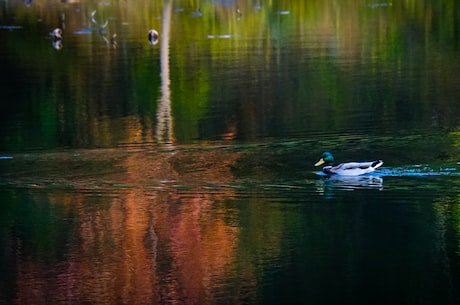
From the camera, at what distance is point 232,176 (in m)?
17.7

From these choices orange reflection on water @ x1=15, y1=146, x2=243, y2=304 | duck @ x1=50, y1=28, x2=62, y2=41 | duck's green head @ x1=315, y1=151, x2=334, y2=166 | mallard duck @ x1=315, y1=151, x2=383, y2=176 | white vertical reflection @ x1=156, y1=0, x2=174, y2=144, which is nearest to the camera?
orange reflection on water @ x1=15, y1=146, x2=243, y2=304

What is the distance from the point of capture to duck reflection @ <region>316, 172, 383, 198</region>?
667 inches

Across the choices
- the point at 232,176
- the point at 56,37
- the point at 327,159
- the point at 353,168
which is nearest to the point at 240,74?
the point at 56,37

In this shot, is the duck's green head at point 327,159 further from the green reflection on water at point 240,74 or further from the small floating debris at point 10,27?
the small floating debris at point 10,27

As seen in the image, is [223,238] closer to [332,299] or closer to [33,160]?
[332,299]

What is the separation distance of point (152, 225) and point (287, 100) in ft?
37.9

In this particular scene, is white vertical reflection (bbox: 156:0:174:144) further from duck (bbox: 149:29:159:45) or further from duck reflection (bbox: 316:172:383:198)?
duck reflection (bbox: 316:172:383:198)

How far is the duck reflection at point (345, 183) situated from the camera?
16953 mm

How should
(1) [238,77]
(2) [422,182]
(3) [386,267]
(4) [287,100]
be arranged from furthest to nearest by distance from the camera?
1. (1) [238,77]
2. (4) [287,100]
3. (2) [422,182]
4. (3) [386,267]

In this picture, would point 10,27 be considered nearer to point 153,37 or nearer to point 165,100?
point 153,37

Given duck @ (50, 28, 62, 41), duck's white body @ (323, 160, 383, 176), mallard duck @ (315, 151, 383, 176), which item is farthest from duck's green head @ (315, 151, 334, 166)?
duck @ (50, 28, 62, 41)

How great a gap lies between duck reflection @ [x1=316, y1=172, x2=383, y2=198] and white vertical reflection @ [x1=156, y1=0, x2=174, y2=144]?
4.18 m

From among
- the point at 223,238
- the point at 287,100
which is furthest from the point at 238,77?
the point at 223,238

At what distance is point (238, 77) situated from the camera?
30.6 metres
